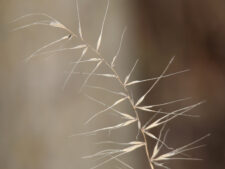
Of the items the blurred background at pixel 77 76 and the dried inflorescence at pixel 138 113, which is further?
the blurred background at pixel 77 76

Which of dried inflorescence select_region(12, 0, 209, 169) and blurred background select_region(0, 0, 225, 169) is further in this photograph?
blurred background select_region(0, 0, 225, 169)

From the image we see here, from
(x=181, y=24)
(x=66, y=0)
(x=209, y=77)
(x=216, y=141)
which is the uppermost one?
(x=66, y=0)

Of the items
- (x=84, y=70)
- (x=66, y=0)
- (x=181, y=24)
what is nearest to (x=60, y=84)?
(x=84, y=70)

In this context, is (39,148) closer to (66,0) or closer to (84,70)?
(84,70)

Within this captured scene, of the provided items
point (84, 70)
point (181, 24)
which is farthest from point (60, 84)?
point (181, 24)

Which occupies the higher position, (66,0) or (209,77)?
(66,0)

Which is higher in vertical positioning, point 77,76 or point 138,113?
point 77,76

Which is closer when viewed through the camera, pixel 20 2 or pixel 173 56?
pixel 173 56

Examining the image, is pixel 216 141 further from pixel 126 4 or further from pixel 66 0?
pixel 66 0
